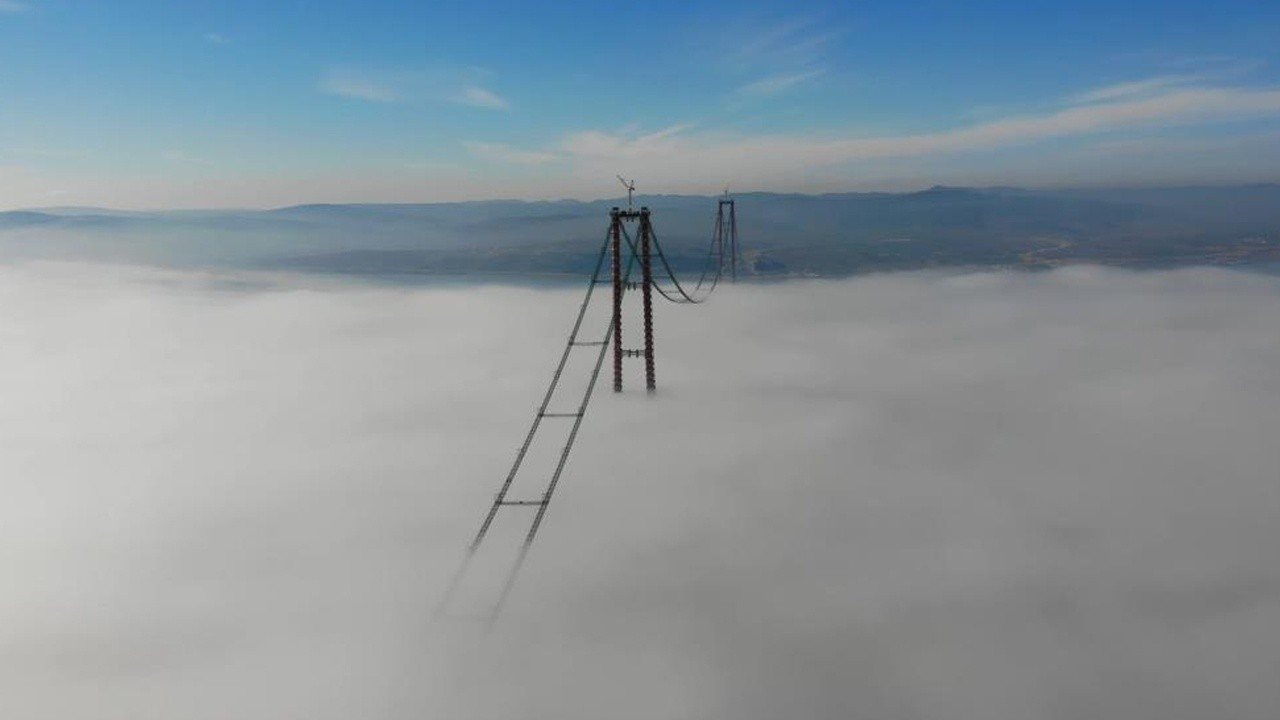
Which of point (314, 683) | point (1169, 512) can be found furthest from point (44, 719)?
point (1169, 512)

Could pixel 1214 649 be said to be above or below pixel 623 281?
below

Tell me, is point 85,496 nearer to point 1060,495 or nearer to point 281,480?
point 281,480

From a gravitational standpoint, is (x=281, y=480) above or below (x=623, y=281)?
below

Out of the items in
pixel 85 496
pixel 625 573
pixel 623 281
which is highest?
pixel 623 281

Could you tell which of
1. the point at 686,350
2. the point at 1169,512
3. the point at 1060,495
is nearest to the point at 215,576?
the point at 1060,495

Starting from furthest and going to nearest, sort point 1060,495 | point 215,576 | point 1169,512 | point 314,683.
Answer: point 1060,495 < point 1169,512 < point 215,576 < point 314,683

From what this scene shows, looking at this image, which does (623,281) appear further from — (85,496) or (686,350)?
(686,350)

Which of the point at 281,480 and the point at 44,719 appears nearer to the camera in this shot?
the point at 44,719

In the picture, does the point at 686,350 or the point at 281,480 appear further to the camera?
the point at 686,350

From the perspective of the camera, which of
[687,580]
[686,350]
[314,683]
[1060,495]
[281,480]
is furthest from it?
[686,350]
